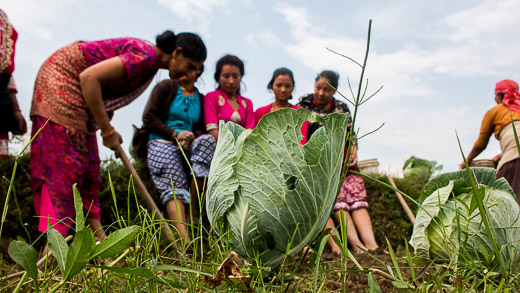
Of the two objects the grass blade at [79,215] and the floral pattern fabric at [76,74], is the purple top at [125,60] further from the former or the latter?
the grass blade at [79,215]

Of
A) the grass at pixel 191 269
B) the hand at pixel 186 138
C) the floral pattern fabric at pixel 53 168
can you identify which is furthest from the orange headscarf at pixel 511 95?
the floral pattern fabric at pixel 53 168

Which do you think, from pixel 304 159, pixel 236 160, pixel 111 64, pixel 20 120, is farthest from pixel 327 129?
pixel 20 120

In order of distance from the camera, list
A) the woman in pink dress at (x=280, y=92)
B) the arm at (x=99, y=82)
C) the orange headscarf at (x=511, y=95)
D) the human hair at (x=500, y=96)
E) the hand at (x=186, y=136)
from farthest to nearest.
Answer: the human hair at (x=500, y=96) < the orange headscarf at (x=511, y=95) < the woman in pink dress at (x=280, y=92) < the hand at (x=186, y=136) < the arm at (x=99, y=82)

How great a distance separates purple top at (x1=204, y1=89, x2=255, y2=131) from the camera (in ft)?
12.2

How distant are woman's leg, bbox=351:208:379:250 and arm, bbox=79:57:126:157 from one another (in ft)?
7.68

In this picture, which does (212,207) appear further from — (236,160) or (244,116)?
(244,116)

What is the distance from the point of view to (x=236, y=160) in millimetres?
884

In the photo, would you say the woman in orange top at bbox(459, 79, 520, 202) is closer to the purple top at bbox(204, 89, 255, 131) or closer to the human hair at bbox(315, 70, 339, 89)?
the human hair at bbox(315, 70, 339, 89)

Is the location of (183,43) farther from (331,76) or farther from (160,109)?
(331,76)

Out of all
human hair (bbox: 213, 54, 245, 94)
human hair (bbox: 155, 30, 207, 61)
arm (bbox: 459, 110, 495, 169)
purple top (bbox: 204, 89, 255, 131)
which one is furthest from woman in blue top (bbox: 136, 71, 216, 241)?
arm (bbox: 459, 110, 495, 169)

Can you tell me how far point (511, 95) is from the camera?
441 centimetres

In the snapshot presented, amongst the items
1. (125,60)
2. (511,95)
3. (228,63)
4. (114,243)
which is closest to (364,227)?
(228,63)

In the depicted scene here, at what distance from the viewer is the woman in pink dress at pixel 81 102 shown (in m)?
2.64

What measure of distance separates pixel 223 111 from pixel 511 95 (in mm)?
3039
